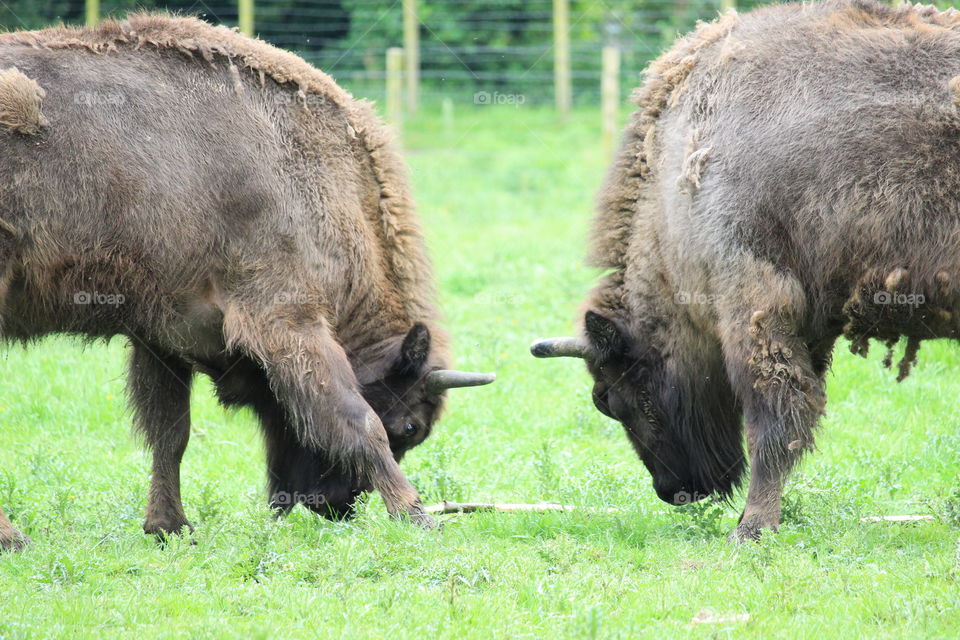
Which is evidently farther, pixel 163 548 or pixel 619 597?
pixel 163 548

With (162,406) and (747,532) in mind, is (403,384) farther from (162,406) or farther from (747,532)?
(747,532)

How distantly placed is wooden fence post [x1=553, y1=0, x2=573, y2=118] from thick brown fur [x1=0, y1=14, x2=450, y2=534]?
13150 mm

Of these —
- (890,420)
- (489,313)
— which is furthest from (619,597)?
(489,313)

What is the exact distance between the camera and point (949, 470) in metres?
6.71

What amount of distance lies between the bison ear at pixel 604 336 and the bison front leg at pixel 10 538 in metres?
3.02

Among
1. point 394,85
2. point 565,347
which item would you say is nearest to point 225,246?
point 565,347

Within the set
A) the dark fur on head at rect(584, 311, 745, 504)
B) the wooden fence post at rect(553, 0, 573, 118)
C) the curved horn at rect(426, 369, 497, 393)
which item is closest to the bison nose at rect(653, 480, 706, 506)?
the dark fur on head at rect(584, 311, 745, 504)

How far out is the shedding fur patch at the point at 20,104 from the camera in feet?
16.7

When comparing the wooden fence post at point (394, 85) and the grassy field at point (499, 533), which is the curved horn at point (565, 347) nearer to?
the grassy field at point (499, 533)

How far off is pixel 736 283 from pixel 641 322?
82cm

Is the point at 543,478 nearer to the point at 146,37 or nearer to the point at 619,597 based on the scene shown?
the point at 619,597

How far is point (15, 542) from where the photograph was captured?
16.9 ft

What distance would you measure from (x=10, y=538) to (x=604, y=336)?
313 centimetres

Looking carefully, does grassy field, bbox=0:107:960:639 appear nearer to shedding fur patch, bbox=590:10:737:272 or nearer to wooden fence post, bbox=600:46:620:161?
shedding fur patch, bbox=590:10:737:272
